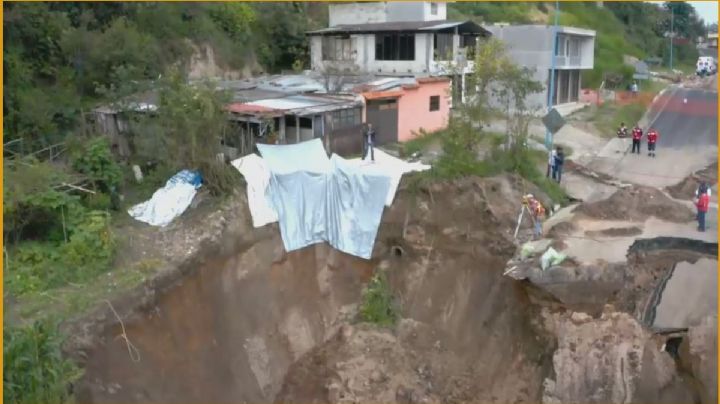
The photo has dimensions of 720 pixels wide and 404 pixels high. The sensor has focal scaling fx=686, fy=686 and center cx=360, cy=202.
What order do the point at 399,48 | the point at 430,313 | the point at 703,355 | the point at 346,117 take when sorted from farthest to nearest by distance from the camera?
the point at 399,48, the point at 346,117, the point at 430,313, the point at 703,355

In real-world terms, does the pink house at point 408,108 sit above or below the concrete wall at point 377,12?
below

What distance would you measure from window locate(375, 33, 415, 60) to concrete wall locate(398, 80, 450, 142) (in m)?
3.31

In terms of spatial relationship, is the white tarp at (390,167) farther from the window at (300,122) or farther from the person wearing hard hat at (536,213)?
the person wearing hard hat at (536,213)

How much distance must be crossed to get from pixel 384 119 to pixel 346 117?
79.9 inches

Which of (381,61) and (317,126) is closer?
(317,126)

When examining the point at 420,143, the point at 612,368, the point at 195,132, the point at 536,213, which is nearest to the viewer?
the point at 612,368

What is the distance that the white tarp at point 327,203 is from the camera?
54.8 ft

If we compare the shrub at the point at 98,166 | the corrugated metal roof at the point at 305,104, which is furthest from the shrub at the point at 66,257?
the corrugated metal roof at the point at 305,104

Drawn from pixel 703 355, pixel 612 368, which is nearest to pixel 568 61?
pixel 703 355

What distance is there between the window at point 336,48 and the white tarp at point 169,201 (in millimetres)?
14415

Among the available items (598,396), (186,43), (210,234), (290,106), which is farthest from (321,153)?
(186,43)

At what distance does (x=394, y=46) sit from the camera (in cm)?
2841

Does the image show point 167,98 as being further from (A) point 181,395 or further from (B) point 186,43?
(B) point 186,43

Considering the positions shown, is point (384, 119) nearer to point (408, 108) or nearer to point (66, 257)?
point (408, 108)
